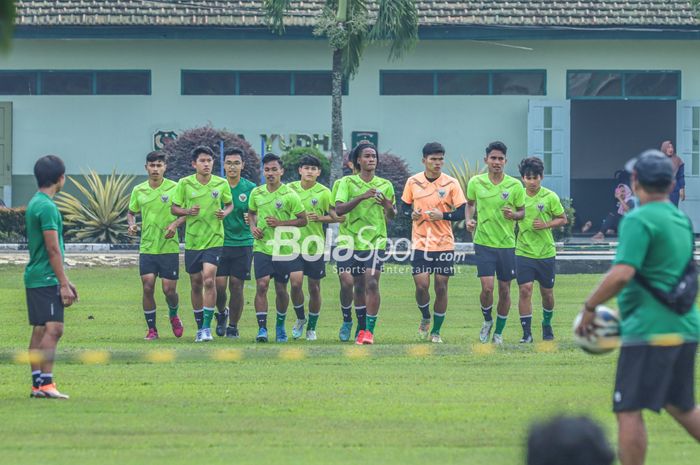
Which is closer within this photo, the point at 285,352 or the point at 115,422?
the point at 115,422

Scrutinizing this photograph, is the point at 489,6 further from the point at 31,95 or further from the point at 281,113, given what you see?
the point at 31,95

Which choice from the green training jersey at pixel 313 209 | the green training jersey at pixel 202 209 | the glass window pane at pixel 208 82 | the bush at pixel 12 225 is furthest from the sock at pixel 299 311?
the glass window pane at pixel 208 82

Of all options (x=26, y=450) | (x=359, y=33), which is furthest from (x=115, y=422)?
(x=359, y=33)

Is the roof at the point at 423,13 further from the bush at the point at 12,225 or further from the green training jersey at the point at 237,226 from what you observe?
the green training jersey at the point at 237,226

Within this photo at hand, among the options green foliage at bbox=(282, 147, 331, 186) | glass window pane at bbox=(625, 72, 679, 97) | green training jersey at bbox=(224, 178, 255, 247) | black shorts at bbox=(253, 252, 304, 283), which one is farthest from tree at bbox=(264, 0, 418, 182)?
black shorts at bbox=(253, 252, 304, 283)

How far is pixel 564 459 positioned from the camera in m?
4.98

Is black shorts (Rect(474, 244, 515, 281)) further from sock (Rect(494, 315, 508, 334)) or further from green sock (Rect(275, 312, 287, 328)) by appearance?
green sock (Rect(275, 312, 287, 328))

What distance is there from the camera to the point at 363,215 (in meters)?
16.8

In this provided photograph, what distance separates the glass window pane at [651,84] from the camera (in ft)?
110

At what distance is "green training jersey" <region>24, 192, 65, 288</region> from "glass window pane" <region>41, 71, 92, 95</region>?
22.3 m

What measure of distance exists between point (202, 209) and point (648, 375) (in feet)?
30.6

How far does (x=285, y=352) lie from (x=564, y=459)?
31.8 ft

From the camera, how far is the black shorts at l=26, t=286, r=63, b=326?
12.0 m

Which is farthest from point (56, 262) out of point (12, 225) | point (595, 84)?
point (595, 84)
